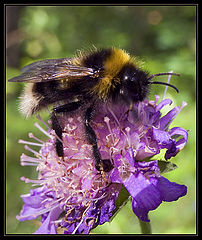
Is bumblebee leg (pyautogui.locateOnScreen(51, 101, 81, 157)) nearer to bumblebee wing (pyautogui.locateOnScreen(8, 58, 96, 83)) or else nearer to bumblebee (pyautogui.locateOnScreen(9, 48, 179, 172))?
bumblebee (pyautogui.locateOnScreen(9, 48, 179, 172))

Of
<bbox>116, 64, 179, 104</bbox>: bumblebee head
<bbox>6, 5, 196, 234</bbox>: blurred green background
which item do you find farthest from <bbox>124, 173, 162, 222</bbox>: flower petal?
<bbox>6, 5, 196, 234</bbox>: blurred green background

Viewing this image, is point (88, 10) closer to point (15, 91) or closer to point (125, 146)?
point (15, 91)

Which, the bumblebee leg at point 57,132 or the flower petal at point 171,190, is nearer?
the flower petal at point 171,190

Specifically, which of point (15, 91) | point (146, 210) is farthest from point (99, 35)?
point (146, 210)

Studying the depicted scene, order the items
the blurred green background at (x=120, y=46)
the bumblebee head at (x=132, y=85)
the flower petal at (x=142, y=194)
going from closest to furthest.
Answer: the flower petal at (x=142, y=194) → the bumblebee head at (x=132, y=85) → the blurred green background at (x=120, y=46)

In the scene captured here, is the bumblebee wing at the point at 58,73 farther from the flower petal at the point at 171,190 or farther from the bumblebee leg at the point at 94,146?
the flower petal at the point at 171,190

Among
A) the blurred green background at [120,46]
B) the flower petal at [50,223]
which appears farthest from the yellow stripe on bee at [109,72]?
the blurred green background at [120,46]

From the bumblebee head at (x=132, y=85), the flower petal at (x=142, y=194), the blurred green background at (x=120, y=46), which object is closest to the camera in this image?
the flower petal at (x=142, y=194)

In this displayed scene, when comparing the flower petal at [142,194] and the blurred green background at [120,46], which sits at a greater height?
the blurred green background at [120,46]
